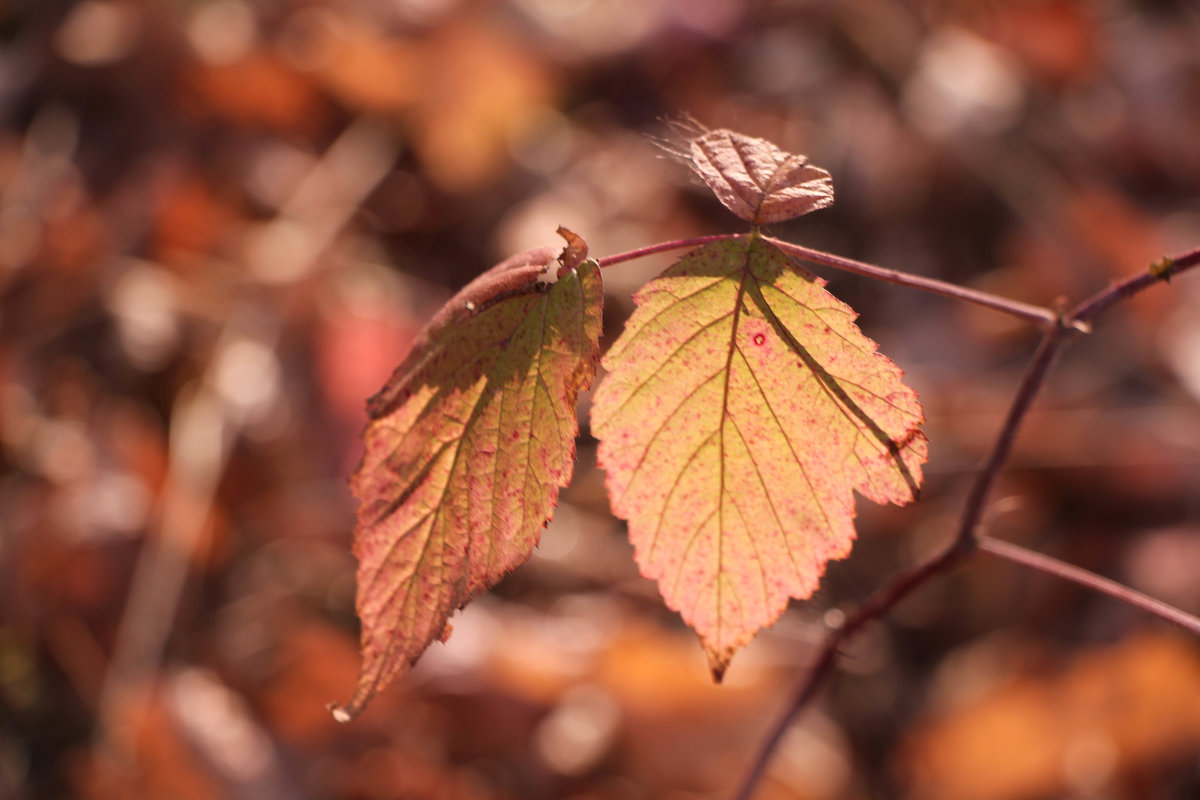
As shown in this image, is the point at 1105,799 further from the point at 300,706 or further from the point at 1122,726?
the point at 300,706

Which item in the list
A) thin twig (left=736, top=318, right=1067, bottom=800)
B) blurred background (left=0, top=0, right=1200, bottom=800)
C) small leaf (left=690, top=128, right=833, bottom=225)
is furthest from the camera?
blurred background (left=0, top=0, right=1200, bottom=800)

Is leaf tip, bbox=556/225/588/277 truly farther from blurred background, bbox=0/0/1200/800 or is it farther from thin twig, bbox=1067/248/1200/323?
thin twig, bbox=1067/248/1200/323

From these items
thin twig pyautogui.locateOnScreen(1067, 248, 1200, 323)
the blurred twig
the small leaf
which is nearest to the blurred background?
the blurred twig

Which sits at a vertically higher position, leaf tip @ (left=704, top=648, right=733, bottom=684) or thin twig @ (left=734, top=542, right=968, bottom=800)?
leaf tip @ (left=704, top=648, right=733, bottom=684)

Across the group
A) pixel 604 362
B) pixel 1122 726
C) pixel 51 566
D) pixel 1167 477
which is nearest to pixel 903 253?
pixel 1167 477

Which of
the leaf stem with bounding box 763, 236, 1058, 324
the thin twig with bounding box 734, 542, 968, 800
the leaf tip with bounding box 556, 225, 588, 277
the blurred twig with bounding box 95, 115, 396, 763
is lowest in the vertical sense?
the blurred twig with bounding box 95, 115, 396, 763

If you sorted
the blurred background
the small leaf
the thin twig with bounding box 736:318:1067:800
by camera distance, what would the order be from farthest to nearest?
the blurred background, the thin twig with bounding box 736:318:1067:800, the small leaf

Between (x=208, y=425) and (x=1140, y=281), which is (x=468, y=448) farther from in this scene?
(x=208, y=425)
